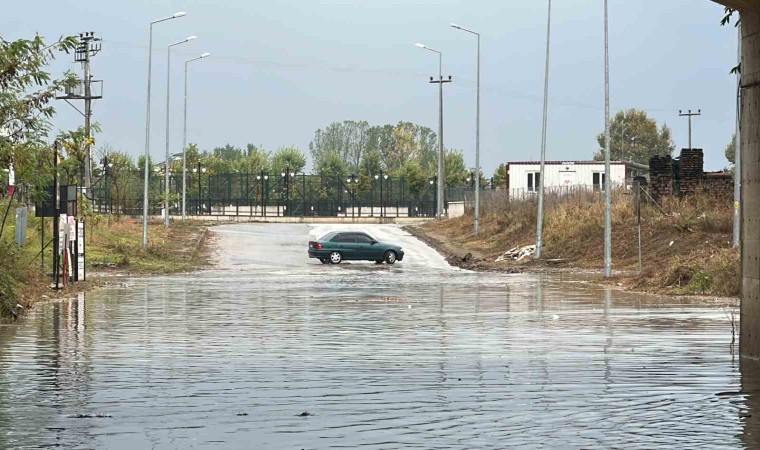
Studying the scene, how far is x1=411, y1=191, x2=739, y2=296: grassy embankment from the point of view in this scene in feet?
117

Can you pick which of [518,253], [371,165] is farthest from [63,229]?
[371,165]

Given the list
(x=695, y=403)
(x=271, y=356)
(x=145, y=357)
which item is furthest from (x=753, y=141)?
(x=145, y=357)

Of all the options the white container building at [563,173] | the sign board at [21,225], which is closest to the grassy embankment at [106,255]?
the sign board at [21,225]

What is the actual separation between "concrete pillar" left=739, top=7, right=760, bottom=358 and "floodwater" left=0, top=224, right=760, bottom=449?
58 cm

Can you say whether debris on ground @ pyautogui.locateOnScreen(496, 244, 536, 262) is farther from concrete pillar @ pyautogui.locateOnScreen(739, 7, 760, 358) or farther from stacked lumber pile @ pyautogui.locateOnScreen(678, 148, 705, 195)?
concrete pillar @ pyautogui.locateOnScreen(739, 7, 760, 358)

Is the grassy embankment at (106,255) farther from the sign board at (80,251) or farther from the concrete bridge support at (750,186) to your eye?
the concrete bridge support at (750,186)

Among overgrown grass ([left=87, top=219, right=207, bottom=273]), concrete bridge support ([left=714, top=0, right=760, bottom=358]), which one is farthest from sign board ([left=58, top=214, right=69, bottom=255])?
concrete bridge support ([left=714, top=0, right=760, bottom=358])

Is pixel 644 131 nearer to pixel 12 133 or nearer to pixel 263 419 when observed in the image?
pixel 12 133

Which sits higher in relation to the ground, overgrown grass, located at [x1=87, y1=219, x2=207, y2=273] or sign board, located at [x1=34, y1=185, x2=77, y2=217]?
sign board, located at [x1=34, y1=185, x2=77, y2=217]

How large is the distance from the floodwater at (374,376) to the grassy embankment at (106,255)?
117 cm

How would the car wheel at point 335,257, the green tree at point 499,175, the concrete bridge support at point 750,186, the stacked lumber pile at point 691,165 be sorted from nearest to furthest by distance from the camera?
the concrete bridge support at point 750,186, the car wheel at point 335,257, the stacked lumber pile at point 691,165, the green tree at point 499,175

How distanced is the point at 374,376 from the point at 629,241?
125 feet

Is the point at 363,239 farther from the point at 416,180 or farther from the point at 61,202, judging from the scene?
the point at 416,180

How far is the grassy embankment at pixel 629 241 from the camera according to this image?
3562 cm
